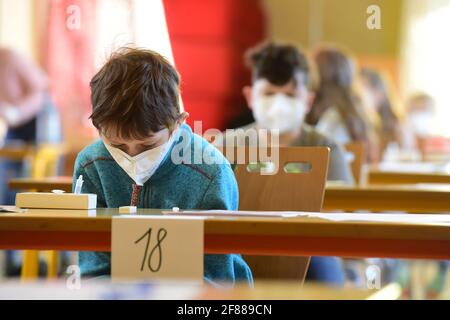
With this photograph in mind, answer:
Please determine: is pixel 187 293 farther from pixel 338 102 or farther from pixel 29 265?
pixel 338 102

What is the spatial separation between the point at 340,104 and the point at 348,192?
1946 mm

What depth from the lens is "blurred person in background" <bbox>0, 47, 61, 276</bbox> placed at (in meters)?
5.72

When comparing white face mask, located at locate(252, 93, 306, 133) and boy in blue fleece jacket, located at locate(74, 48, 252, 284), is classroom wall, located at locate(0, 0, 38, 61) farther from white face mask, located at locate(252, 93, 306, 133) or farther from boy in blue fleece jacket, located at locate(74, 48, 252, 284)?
boy in blue fleece jacket, located at locate(74, 48, 252, 284)

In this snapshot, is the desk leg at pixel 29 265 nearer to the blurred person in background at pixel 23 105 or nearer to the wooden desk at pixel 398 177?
the wooden desk at pixel 398 177

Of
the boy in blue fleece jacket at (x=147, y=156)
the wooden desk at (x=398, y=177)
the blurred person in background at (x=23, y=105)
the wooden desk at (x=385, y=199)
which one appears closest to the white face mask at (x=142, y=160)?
the boy in blue fleece jacket at (x=147, y=156)

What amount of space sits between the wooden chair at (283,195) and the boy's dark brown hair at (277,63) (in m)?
0.73

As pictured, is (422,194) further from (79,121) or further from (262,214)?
(79,121)

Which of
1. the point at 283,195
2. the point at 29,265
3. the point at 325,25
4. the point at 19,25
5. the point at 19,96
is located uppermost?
the point at 325,25

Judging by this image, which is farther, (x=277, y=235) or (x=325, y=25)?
(x=325, y=25)

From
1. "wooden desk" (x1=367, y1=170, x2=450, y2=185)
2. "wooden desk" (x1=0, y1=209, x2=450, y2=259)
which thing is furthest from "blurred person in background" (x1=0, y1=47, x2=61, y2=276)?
"wooden desk" (x1=0, y1=209, x2=450, y2=259)

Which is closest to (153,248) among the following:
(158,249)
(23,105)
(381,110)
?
(158,249)

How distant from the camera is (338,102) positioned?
436 centimetres

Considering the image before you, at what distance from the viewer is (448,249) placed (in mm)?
1379

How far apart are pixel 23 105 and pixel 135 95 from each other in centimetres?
426
